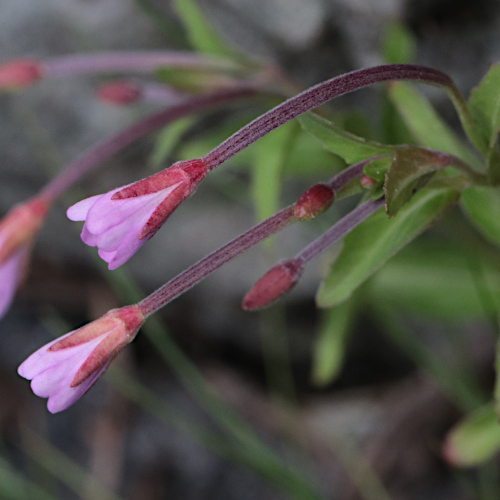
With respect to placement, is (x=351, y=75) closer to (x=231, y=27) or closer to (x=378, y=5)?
(x=378, y=5)

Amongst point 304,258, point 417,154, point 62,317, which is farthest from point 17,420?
point 417,154

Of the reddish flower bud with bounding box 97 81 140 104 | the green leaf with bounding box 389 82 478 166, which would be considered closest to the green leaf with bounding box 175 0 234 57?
the reddish flower bud with bounding box 97 81 140 104

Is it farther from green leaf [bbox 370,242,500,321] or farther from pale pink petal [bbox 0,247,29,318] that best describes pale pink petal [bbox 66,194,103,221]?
green leaf [bbox 370,242,500,321]

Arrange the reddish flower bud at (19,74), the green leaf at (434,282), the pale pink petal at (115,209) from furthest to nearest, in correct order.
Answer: the green leaf at (434,282) → the reddish flower bud at (19,74) → the pale pink petal at (115,209)

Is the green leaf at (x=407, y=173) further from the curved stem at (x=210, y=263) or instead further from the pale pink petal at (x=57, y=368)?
the pale pink petal at (x=57, y=368)

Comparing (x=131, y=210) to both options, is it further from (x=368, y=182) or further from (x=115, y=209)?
(x=368, y=182)

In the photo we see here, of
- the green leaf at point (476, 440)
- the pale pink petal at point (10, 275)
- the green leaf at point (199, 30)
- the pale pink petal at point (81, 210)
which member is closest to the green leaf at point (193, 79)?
the green leaf at point (199, 30)

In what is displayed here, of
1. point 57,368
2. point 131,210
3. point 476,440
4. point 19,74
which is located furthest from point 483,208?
point 19,74
